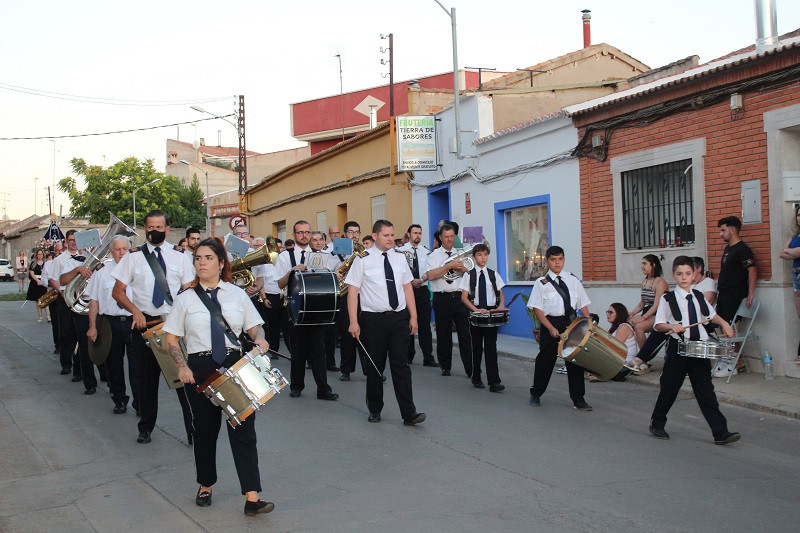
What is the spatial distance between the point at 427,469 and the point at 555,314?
3.15 m

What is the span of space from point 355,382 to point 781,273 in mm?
5395

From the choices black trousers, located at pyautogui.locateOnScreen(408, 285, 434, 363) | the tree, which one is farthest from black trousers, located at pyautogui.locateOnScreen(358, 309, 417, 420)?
the tree

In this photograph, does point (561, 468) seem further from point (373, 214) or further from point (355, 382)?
point (373, 214)

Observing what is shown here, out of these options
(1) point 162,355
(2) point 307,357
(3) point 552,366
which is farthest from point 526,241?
(1) point 162,355

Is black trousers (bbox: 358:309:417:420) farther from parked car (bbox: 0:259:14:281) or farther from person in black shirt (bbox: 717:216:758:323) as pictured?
parked car (bbox: 0:259:14:281)

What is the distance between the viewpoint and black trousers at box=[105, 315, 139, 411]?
8664 millimetres

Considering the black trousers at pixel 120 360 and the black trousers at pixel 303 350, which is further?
the black trousers at pixel 303 350

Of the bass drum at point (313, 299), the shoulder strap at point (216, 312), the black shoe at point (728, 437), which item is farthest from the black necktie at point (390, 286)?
the black shoe at point (728, 437)

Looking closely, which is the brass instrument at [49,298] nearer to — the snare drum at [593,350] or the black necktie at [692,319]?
the snare drum at [593,350]

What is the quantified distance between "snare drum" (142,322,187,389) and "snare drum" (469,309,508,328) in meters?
4.13

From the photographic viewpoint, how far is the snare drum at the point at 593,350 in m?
8.52

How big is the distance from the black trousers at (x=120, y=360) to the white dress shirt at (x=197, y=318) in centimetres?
313

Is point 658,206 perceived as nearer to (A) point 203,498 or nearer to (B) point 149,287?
(B) point 149,287

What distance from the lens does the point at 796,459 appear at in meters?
6.97
